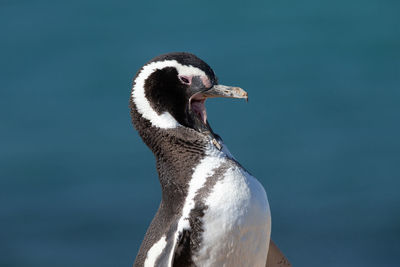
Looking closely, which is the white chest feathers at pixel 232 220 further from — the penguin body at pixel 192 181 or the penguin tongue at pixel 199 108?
the penguin tongue at pixel 199 108

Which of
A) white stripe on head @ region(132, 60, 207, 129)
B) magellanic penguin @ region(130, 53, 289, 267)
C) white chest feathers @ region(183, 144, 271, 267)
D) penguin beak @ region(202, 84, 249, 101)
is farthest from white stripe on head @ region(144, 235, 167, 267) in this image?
penguin beak @ region(202, 84, 249, 101)

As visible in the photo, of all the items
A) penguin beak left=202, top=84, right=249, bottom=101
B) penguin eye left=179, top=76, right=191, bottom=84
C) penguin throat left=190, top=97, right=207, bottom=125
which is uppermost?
penguin eye left=179, top=76, right=191, bottom=84

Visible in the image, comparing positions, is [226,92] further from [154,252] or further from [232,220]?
[154,252]

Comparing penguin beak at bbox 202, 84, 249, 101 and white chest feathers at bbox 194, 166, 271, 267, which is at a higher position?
penguin beak at bbox 202, 84, 249, 101

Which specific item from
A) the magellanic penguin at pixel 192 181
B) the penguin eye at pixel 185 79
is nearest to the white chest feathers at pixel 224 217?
the magellanic penguin at pixel 192 181

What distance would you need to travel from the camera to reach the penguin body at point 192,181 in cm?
246

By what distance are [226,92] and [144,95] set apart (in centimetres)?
25

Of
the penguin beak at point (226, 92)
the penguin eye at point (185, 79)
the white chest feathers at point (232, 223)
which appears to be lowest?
the white chest feathers at point (232, 223)

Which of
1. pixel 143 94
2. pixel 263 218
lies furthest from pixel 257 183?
pixel 143 94

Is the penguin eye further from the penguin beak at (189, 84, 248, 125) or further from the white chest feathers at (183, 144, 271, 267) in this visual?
the white chest feathers at (183, 144, 271, 267)

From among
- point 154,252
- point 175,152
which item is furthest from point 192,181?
point 154,252

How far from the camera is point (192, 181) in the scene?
8.23ft

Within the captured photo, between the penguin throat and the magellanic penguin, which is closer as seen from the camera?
the magellanic penguin

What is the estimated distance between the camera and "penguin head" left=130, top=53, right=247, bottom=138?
252 centimetres
